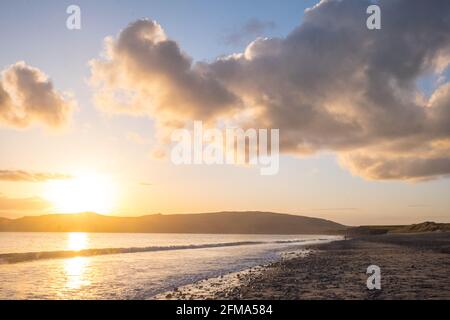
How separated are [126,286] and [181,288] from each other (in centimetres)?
378

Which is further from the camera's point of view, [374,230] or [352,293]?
[374,230]

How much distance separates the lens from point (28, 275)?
32.1 m

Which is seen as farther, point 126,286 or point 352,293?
point 126,286

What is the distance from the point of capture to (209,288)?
23.1 metres
